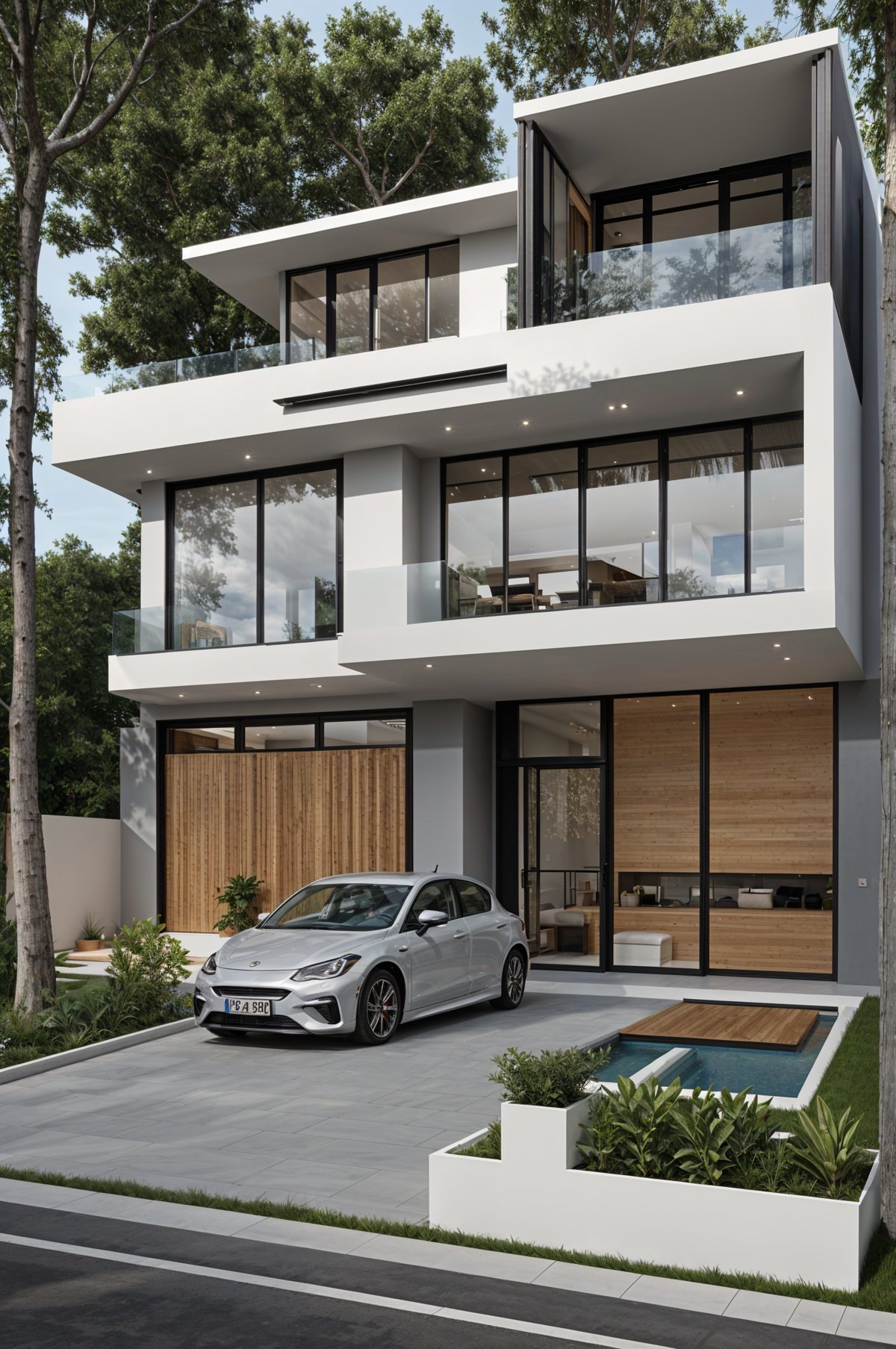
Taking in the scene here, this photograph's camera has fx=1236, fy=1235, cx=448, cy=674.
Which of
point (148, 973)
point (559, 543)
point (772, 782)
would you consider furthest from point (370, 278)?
point (148, 973)

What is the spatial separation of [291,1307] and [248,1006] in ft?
19.2

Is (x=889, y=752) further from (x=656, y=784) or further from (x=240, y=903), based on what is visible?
(x=240, y=903)

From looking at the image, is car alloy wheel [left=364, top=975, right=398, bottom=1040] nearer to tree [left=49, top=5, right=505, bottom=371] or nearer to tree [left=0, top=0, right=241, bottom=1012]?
tree [left=0, top=0, right=241, bottom=1012]

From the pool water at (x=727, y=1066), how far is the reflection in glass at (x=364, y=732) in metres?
7.66

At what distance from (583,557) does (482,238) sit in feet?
17.8

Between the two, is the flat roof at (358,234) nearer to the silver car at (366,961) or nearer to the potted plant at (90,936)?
the silver car at (366,961)

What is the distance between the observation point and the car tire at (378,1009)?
11008 mm

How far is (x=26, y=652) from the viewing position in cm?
1268

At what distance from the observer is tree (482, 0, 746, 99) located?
2461 cm

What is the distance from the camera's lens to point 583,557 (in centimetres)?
1606

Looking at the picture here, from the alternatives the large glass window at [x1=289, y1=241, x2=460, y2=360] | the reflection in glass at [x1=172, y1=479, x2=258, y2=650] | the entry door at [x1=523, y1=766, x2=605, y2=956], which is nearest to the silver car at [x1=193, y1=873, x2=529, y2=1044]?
the entry door at [x1=523, y1=766, x2=605, y2=956]

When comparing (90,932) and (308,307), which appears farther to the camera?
(308,307)

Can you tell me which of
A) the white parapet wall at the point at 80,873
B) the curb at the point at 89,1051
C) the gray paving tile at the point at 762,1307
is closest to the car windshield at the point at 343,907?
the curb at the point at 89,1051

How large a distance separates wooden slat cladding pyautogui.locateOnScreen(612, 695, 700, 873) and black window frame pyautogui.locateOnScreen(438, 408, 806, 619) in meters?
2.33
